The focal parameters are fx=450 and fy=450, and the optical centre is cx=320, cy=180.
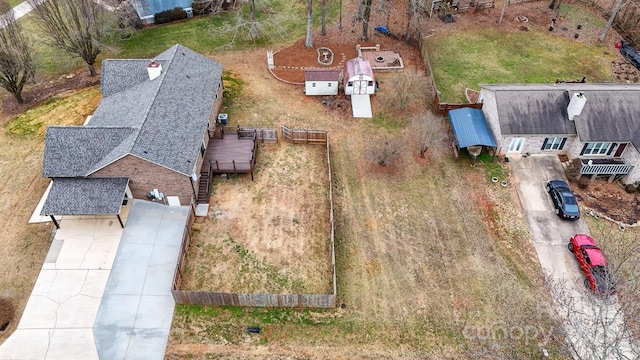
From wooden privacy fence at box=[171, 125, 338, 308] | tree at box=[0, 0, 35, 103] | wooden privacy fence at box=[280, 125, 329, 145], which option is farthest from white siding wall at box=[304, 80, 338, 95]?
tree at box=[0, 0, 35, 103]

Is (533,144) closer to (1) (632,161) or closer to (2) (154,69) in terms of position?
(1) (632,161)

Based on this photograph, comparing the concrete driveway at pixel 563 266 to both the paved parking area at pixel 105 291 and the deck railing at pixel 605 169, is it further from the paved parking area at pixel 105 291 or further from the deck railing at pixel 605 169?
the paved parking area at pixel 105 291

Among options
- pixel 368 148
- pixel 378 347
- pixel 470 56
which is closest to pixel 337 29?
pixel 470 56

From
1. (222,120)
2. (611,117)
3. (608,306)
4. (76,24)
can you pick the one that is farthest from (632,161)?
(76,24)

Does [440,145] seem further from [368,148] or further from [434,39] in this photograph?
[434,39]

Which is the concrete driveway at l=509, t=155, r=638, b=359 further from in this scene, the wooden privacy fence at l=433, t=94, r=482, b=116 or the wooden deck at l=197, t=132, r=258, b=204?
the wooden deck at l=197, t=132, r=258, b=204
